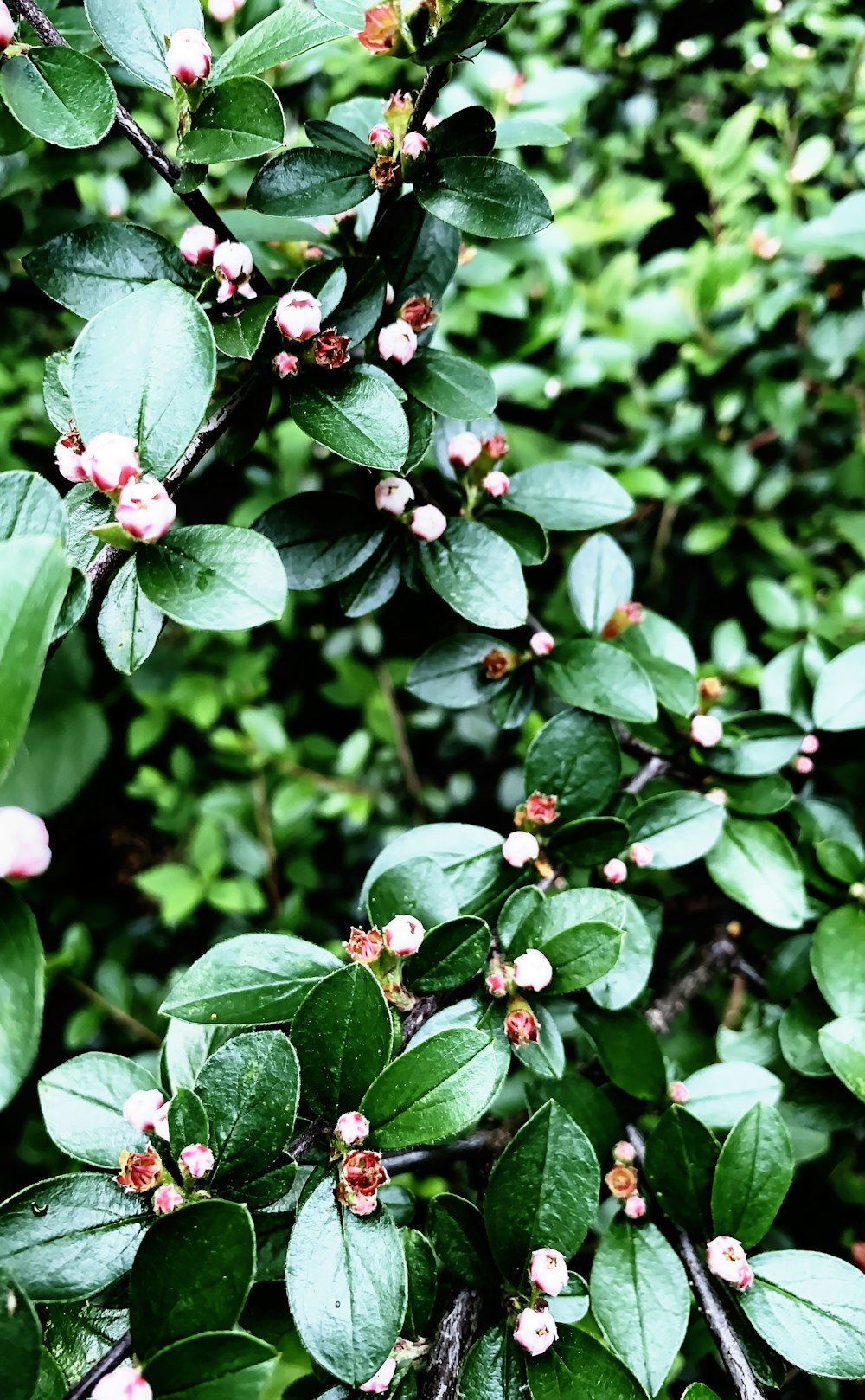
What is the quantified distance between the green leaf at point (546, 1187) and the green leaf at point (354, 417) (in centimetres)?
42

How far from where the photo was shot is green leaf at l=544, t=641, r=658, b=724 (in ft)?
2.32

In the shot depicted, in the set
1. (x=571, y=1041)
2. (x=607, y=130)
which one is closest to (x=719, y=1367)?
(x=571, y=1041)

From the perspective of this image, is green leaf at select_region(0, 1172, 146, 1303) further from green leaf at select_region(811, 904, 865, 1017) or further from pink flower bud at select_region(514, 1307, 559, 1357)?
green leaf at select_region(811, 904, 865, 1017)

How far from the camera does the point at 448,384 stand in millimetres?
661

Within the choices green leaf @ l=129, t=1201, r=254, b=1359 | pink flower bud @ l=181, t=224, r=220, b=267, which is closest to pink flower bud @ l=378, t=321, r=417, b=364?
pink flower bud @ l=181, t=224, r=220, b=267

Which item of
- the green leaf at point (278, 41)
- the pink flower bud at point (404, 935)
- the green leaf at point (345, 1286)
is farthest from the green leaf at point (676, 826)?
the green leaf at point (278, 41)

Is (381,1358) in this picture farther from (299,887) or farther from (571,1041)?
(299,887)

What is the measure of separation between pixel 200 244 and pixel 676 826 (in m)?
0.57

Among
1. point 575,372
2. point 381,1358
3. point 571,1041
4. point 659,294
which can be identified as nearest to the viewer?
point 381,1358

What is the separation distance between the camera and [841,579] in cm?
142

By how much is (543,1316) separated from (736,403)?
1131 mm

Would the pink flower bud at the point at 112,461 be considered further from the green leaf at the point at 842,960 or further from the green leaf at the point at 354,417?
the green leaf at the point at 842,960

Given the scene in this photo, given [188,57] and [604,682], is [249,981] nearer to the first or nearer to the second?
[604,682]

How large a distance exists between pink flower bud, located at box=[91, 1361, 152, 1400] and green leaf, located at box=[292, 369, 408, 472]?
0.49 meters
